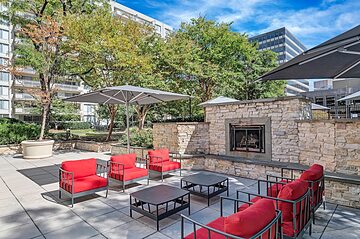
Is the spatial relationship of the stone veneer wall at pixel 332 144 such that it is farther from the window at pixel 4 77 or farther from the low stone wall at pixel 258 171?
the window at pixel 4 77

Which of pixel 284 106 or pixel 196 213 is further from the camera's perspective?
pixel 284 106

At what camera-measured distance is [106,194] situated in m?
5.33

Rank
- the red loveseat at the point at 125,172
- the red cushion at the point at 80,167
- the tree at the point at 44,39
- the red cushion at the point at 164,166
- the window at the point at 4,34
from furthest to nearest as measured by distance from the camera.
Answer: the window at the point at 4,34, the tree at the point at 44,39, the red cushion at the point at 164,166, the red loveseat at the point at 125,172, the red cushion at the point at 80,167

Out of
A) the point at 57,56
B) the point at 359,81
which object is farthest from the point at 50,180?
the point at 359,81

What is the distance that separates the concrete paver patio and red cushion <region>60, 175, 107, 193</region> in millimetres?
374

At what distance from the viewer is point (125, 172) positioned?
5.78 meters

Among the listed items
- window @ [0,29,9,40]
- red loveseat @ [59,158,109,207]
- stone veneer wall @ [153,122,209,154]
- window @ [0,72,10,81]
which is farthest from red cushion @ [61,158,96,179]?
window @ [0,29,9,40]

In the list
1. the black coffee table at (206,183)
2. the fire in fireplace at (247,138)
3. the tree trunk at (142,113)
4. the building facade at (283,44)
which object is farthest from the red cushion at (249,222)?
the building facade at (283,44)

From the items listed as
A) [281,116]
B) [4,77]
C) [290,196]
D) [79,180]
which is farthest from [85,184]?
[4,77]

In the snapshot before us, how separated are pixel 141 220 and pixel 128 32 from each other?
11638mm

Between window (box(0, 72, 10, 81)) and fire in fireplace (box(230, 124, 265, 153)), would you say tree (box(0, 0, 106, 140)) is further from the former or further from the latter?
window (box(0, 72, 10, 81))

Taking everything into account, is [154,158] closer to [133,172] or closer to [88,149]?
[133,172]

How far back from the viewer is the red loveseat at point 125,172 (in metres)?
5.57

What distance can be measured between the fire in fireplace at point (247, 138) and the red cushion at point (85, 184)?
4.47 metres
